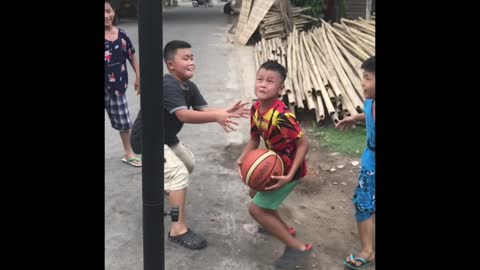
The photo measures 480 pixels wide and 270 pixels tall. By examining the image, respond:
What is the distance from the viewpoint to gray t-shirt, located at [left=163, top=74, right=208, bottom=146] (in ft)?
12.1

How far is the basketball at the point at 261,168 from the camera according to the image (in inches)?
134

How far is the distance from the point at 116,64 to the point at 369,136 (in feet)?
9.80

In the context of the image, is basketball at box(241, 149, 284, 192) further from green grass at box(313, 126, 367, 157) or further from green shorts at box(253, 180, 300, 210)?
green grass at box(313, 126, 367, 157)

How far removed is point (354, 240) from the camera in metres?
4.06

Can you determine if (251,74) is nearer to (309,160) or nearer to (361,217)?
(309,160)

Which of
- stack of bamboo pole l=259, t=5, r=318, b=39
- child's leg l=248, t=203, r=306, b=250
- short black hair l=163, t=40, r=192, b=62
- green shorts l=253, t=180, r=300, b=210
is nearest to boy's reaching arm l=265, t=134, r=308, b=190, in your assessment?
green shorts l=253, t=180, r=300, b=210

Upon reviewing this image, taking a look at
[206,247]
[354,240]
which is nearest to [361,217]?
[354,240]

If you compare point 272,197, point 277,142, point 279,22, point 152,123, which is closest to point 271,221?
point 272,197

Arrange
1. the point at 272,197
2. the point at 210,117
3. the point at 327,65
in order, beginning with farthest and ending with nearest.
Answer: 1. the point at 327,65
2. the point at 272,197
3. the point at 210,117

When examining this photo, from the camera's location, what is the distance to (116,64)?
5277 millimetres

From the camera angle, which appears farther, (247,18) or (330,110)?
(247,18)

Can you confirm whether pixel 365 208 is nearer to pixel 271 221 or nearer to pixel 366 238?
pixel 366 238

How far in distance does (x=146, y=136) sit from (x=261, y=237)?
A: 194cm
